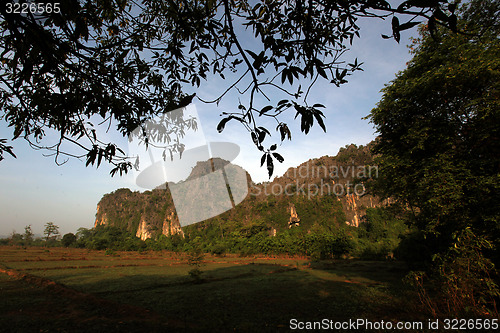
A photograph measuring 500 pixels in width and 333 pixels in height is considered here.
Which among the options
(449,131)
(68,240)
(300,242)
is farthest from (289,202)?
(68,240)

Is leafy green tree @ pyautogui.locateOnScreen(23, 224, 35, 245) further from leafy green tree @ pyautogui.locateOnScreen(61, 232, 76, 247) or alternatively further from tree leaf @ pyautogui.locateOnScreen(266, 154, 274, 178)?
tree leaf @ pyautogui.locateOnScreen(266, 154, 274, 178)

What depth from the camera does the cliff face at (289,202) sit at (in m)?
54.6

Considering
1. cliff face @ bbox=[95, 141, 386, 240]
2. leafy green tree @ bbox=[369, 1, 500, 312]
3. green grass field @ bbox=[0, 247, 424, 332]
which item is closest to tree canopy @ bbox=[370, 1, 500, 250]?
leafy green tree @ bbox=[369, 1, 500, 312]

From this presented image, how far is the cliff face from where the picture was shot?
179 ft

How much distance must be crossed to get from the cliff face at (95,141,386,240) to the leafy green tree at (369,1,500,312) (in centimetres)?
3798

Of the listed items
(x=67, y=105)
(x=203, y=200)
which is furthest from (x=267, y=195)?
(x=67, y=105)

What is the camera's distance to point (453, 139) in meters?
6.80

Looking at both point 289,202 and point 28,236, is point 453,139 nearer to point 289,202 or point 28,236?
point 289,202

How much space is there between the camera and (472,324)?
429 cm

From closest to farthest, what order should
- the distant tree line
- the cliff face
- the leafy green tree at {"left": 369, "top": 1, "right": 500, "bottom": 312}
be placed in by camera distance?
1. the leafy green tree at {"left": 369, "top": 1, "right": 500, "bottom": 312}
2. the distant tree line
3. the cliff face

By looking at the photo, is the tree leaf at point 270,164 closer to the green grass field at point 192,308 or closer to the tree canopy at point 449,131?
the green grass field at point 192,308

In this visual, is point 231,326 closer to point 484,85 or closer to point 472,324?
point 472,324

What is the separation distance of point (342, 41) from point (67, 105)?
8.96ft

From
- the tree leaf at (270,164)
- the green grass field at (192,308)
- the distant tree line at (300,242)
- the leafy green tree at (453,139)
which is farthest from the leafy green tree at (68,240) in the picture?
the tree leaf at (270,164)
